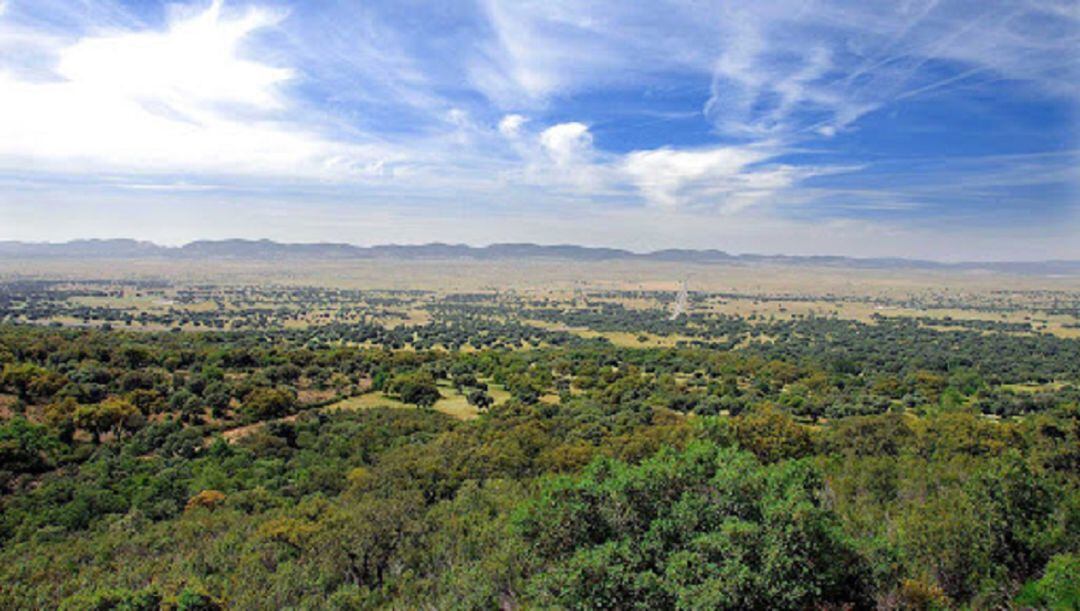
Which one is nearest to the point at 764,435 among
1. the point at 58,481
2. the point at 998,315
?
the point at 58,481

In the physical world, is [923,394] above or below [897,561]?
below

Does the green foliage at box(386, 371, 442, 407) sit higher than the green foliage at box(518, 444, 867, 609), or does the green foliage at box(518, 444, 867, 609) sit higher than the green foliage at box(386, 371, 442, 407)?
the green foliage at box(518, 444, 867, 609)

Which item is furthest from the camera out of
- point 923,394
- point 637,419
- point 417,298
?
point 417,298

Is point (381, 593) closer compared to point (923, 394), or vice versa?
point (381, 593)

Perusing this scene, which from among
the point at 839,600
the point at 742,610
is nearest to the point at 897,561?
the point at 839,600

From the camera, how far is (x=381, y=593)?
16.2 metres

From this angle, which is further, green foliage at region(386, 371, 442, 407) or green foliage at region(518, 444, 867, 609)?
green foliage at region(386, 371, 442, 407)

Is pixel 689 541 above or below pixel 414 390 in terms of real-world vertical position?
above

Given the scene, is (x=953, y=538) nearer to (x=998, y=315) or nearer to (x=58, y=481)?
(x=58, y=481)

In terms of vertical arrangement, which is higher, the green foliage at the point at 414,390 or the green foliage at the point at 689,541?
the green foliage at the point at 689,541

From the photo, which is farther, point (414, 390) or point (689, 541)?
point (414, 390)

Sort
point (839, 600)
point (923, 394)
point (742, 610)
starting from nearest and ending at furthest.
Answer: point (742, 610)
point (839, 600)
point (923, 394)

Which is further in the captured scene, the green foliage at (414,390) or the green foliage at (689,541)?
the green foliage at (414,390)

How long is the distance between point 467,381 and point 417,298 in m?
128
